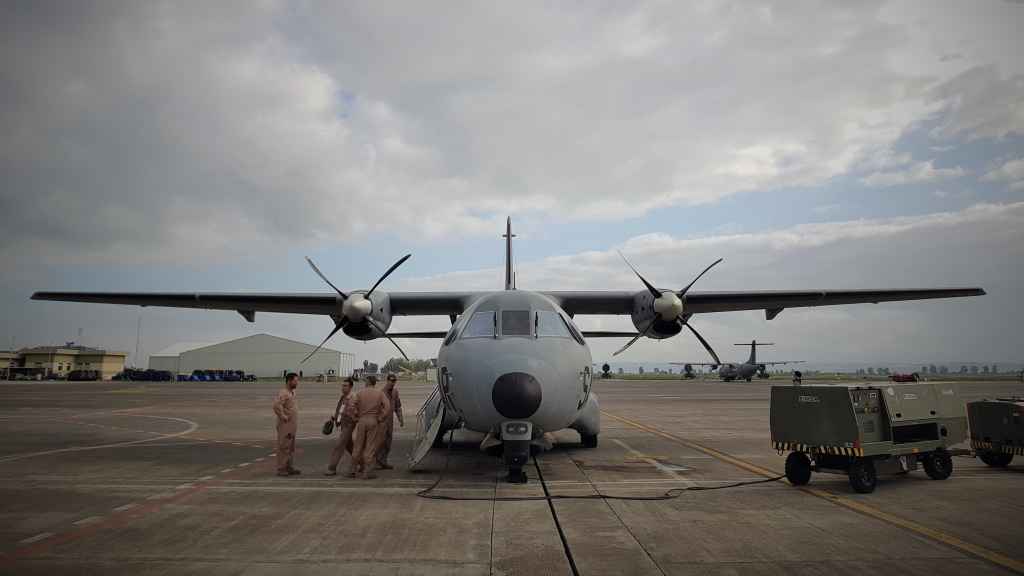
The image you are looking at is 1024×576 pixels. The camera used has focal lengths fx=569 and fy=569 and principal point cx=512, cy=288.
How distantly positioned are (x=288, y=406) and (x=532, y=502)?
4415 millimetres

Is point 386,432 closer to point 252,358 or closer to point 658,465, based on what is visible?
point 658,465

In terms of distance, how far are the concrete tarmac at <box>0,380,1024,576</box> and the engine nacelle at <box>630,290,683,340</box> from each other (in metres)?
2.73

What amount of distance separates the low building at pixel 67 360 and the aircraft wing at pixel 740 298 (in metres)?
88.9

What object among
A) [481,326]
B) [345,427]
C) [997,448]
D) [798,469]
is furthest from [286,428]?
[997,448]

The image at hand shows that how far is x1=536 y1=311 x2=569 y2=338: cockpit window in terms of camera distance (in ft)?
29.3

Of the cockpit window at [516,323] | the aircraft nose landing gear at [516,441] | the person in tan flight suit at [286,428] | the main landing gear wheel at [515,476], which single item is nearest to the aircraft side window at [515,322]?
the cockpit window at [516,323]

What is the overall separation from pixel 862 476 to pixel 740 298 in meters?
7.56

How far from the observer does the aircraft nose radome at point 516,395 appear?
7.60 meters

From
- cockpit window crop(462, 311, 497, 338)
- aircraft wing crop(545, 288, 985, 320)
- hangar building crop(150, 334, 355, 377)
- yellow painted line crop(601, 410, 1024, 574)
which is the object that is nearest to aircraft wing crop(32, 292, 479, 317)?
aircraft wing crop(545, 288, 985, 320)

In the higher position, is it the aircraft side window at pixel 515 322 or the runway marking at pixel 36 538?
the aircraft side window at pixel 515 322

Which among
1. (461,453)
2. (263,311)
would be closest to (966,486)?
(461,453)

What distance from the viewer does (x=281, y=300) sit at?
14.8 metres

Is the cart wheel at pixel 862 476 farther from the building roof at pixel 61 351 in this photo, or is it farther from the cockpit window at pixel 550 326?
the building roof at pixel 61 351

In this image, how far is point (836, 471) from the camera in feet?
26.7
